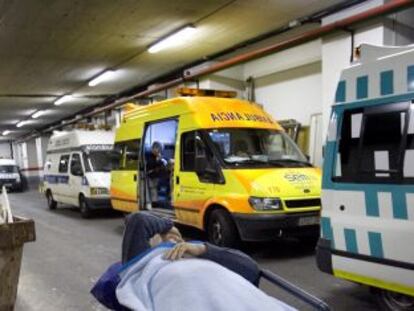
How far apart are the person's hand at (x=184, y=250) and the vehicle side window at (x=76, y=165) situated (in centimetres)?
1036

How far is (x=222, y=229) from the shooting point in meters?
6.71

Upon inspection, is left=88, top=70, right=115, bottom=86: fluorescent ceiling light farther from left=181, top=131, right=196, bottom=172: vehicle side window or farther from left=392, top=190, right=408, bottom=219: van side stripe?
left=392, top=190, right=408, bottom=219: van side stripe

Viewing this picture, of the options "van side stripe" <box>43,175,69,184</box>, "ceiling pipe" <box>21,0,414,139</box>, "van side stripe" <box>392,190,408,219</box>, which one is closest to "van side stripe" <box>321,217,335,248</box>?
"van side stripe" <box>392,190,408,219</box>

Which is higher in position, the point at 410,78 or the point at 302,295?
the point at 410,78

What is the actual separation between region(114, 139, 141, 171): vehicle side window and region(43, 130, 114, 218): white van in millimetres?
1233

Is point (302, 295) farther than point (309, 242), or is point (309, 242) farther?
point (309, 242)

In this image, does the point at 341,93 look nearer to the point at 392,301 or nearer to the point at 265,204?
the point at 392,301

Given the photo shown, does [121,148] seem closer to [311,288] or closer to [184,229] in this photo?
[184,229]

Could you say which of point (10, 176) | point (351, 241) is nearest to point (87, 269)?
point (351, 241)

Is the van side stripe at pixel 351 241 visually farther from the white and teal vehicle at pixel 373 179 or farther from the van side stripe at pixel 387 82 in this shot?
the van side stripe at pixel 387 82

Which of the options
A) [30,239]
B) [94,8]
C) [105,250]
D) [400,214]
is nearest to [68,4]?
[94,8]

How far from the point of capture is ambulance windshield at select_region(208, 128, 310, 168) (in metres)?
7.12

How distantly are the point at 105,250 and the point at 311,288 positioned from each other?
3.73 m

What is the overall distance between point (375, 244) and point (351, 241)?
0.25 m
